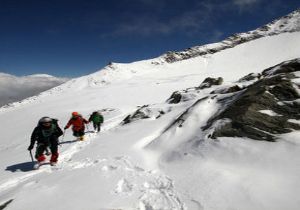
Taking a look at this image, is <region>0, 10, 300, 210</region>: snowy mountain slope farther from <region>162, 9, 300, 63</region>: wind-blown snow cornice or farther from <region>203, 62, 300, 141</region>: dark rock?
<region>162, 9, 300, 63</region>: wind-blown snow cornice

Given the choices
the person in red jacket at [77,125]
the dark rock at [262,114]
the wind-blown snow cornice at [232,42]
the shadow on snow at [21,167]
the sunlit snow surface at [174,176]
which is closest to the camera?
the sunlit snow surface at [174,176]

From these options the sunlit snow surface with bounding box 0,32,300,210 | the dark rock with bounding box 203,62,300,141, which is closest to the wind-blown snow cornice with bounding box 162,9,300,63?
the dark rock with bounding box 203,62,300,141

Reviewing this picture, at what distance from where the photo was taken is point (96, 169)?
8117mm

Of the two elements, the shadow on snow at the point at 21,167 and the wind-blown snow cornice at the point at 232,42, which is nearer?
the shadow on snow at the point at 21,167

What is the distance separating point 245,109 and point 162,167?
128 inches

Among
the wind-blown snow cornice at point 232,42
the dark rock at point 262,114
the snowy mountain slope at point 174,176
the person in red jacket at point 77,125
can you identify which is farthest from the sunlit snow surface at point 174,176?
the wind-blown snow cornice at point 232,42

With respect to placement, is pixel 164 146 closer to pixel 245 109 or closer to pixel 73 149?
pixel 245 109

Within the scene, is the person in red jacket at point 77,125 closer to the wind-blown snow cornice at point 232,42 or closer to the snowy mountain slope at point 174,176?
the snowy mountain slope at point 174,176

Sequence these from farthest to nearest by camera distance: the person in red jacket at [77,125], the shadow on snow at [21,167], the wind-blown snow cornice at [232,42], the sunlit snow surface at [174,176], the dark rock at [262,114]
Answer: the wind-blown snow cornice at [232,42] < the person in red jacket at [77,125] < the shadow on snow at [21,167] < the dark rock at [262,114] < the sunlit snow surface at [174,176]

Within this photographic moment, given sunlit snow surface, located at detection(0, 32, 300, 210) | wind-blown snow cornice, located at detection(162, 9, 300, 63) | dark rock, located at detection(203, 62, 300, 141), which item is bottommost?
sunlit snow surface, located at detection(0, 32, 300, 210)

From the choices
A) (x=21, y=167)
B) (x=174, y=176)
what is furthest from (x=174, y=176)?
(x=21, y=167)

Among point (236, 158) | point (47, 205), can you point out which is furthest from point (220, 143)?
point (47, 205)

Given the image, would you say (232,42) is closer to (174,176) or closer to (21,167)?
(21,167)

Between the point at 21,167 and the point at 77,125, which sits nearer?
the point at 21,167
